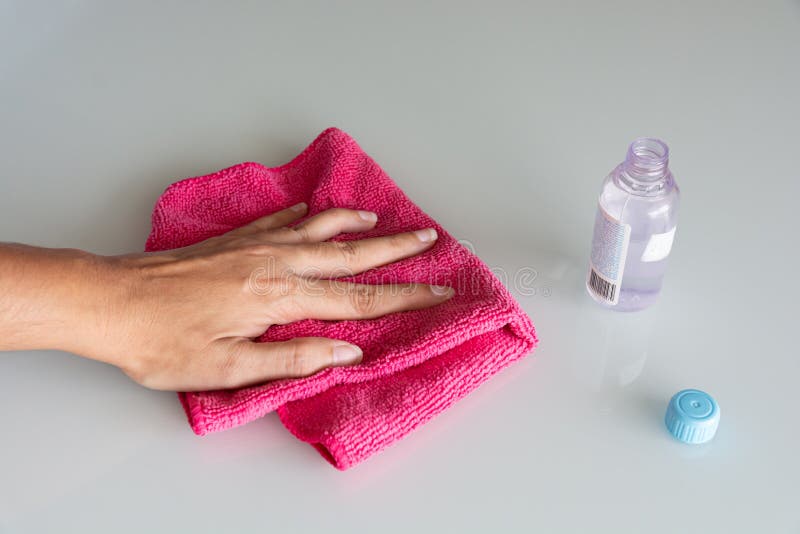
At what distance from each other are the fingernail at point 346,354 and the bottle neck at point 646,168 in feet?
1.12

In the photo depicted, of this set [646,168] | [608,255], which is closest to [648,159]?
[646,168]

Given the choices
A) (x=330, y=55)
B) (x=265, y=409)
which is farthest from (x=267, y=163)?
(x=265, y=409)

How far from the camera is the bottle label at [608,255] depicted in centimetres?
86

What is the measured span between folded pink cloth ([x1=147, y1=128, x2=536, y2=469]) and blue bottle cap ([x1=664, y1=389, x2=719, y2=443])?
0.17 metres

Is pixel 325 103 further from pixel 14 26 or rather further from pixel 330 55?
pixel 14 26

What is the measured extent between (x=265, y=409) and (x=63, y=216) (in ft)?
1.54

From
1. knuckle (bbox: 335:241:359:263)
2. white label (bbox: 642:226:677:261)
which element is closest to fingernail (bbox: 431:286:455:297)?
knuckle (bbox: 335:241:359:263)

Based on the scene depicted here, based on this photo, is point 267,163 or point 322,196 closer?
point 322,196

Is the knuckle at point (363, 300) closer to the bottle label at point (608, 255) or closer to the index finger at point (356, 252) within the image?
the index finger at point (356, 252)

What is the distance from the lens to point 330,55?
4.39ft

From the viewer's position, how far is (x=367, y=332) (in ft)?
2.95

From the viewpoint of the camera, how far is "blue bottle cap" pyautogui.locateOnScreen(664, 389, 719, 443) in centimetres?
80

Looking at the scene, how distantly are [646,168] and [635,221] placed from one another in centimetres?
7

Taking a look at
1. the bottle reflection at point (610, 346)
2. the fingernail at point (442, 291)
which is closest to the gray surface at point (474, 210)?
the bottle reflection at point (610, 346)
